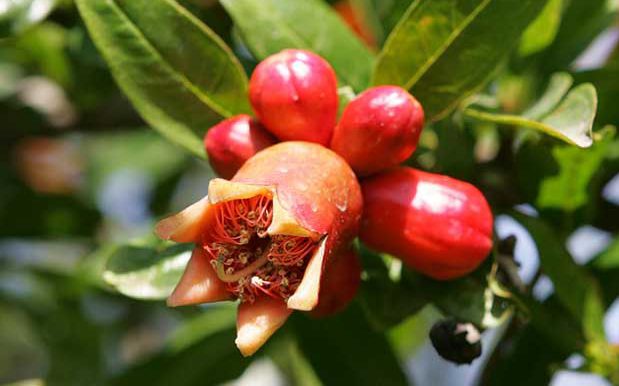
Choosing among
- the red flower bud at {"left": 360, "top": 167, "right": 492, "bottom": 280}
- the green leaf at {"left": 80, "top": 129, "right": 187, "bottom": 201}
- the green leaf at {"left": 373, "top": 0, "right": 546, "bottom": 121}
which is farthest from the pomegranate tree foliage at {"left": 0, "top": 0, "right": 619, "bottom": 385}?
the green leaf at {"left": 80, "top": 129, "right": 187, "bottom": 201}

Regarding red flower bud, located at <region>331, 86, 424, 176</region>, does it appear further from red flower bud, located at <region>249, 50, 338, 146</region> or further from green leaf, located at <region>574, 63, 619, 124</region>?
green leaf, located at <region>574, 63, 619, 124</region>

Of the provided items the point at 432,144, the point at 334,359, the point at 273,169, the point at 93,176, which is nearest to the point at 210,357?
the point at 334,359

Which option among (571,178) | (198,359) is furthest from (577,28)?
(198,359)

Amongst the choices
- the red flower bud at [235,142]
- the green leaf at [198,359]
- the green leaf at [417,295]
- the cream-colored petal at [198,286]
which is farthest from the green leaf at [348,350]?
Result: the cream-colored petal at [198,286]

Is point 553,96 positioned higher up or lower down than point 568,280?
higher up

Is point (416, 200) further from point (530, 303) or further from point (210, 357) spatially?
point (210, 357)

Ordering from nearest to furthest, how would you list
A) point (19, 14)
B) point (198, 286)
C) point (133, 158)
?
point (198, 286) < point (19, 14) < point (133, 158)

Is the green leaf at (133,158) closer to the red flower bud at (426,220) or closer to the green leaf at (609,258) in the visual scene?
the green leaf at (609,258)

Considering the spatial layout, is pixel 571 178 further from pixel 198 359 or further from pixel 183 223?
pixel 198 359
